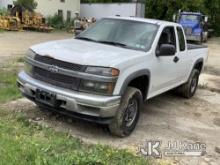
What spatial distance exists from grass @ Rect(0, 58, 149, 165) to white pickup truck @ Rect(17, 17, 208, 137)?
0.39m

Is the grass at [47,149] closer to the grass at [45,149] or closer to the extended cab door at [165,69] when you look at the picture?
the grass at [45,149]

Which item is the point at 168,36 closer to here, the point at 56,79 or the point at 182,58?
the point at 182,58

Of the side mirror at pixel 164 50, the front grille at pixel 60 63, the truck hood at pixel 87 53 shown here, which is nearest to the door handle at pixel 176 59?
the side mirror at pixel 164 50

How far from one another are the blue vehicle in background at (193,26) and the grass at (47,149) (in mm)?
22523

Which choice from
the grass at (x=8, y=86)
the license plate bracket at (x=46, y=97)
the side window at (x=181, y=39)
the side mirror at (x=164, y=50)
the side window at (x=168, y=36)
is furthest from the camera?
the side window at (x=181, y=39)

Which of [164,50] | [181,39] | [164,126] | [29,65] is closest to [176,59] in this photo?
[181,39]

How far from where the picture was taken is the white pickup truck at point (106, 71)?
16.3 feet

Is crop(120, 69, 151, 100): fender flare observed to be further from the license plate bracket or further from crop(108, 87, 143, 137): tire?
the license plate bracket

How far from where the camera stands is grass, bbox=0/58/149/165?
4219 millimetres

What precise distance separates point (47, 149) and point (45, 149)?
0.03 meters

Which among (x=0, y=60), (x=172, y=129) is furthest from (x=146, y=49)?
(x=0, y=60)

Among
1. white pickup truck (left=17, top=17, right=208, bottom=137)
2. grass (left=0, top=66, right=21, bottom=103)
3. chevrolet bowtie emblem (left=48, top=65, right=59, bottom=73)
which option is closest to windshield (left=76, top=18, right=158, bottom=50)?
white pickup truck (left=17, top=17, right=208, bottom=137)

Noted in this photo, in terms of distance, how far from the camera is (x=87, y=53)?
5324 millimetres

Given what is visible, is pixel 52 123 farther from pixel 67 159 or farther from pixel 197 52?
pixel 197 52
